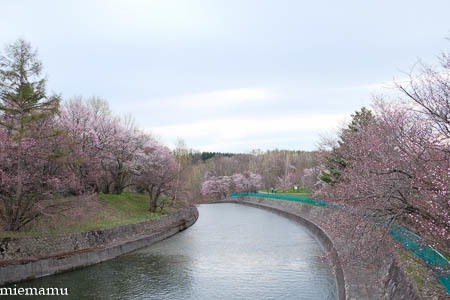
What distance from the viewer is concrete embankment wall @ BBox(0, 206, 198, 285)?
17953 millimetres

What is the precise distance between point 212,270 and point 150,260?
4.91 metres

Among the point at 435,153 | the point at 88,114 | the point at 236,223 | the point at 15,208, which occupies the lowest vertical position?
the point at 236,223

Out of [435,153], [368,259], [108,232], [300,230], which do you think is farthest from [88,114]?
[435,153]

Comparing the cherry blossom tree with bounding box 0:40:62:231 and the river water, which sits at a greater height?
the cherry blossom tree with bounding box 0:40:62:231

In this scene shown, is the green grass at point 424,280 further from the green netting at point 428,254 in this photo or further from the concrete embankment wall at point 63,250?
the concrete embankment wall at point 63,250

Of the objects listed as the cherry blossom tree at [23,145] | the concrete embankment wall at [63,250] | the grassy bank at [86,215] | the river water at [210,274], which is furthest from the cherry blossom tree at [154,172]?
the cherry blossom tree at [23,145]

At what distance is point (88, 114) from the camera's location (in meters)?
36.2

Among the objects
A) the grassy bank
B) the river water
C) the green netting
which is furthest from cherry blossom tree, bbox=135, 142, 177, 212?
the green netting

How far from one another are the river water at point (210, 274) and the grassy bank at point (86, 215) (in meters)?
3.33

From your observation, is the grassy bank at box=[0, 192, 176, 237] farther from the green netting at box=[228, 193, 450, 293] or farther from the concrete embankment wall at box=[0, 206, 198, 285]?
the green netting at box=[228, 193, 450, 293]

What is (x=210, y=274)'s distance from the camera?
1986 cm

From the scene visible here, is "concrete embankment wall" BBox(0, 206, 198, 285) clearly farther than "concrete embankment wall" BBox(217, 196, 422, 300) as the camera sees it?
Yes

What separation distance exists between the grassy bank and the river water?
3.33 m

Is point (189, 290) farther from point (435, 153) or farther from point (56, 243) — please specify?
point (435, 153)
